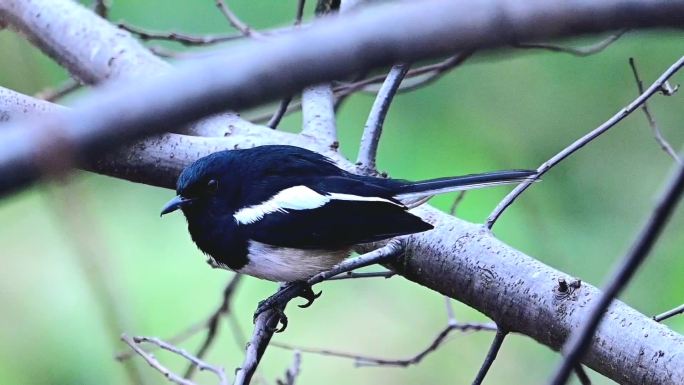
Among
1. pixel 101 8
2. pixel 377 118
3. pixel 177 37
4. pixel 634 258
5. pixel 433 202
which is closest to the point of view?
pixel 634 258

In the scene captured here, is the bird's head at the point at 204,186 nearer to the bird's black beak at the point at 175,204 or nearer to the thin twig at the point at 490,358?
the bird's black beak at the point at 175,204

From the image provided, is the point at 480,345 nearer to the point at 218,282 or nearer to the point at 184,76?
the point at 218,282

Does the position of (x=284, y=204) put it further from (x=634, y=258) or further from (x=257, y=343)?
(x=634, y=258)

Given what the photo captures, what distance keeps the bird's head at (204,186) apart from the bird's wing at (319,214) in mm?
70

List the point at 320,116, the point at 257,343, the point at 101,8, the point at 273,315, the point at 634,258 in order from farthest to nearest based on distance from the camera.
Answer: the point at 101,8 → the point at 320,116 → the point at 273,315 → the point at 257,343 → the point at 634,258

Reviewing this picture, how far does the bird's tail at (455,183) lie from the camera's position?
1.78 m

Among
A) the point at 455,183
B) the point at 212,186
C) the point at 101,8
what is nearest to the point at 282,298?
the point at 212,186

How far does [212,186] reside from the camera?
204cm

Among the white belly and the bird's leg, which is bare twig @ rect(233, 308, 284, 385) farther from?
the white belly

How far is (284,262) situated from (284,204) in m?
0.14

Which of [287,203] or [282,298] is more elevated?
[287,203]

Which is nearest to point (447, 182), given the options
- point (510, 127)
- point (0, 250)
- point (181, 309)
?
point (510, 127)

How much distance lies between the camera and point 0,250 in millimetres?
3689

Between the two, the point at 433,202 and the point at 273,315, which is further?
the point at 433,202
